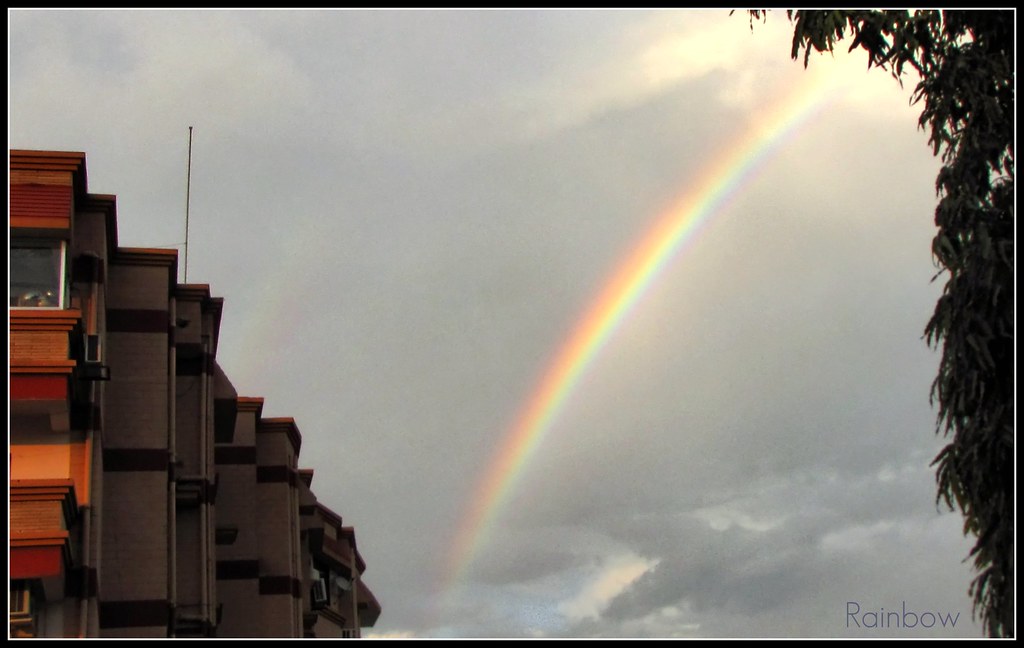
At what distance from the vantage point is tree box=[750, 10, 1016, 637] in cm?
1388

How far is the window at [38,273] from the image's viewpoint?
2409 centimetres

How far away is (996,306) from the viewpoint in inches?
556

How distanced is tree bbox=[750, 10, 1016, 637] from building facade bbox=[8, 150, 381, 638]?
1430cm

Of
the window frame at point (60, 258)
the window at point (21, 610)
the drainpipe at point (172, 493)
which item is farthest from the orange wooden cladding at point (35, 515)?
the drainpipe at point (172, 493)

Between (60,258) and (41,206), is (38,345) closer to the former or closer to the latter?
(60,258)

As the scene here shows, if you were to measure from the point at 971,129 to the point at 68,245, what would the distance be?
652 inches

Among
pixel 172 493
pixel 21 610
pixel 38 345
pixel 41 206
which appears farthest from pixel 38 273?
pixel 21 610

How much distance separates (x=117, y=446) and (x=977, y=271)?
18782 mm

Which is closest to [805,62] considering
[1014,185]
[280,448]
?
[1014,185]

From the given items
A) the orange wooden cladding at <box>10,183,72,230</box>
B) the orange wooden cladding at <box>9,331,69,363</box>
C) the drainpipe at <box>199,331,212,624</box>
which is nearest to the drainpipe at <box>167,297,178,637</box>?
the drainpipe at <box>199,331,212,624</box>

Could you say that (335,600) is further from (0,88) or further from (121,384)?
(0,88)

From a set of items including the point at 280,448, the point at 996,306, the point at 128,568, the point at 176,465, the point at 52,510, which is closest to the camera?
the point at 996,306

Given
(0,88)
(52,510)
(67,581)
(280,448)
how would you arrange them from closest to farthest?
(0,88) → (52,510) → (67,581) → (280,448)

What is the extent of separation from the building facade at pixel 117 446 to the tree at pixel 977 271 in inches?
563
